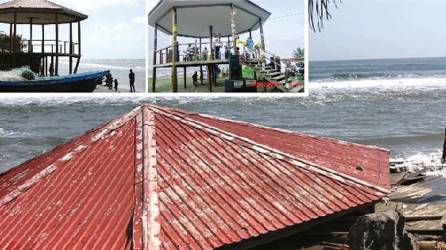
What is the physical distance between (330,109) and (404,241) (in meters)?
41.8

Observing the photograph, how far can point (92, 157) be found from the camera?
8.83 metres

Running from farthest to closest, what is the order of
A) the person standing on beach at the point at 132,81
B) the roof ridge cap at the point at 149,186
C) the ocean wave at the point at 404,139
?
the person standing on beach at the point at 132,81, the ocean wave at the point at 404,139, the roof ridge cap at the point at 149,186

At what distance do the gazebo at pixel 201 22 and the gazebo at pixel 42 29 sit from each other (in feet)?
29.9

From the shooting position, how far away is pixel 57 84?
42312mm

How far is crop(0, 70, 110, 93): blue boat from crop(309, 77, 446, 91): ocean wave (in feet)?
123

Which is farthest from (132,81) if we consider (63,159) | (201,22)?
(63,159)

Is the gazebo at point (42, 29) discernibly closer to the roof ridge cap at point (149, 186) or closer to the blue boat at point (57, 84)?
the blue boat at point (57, 84)

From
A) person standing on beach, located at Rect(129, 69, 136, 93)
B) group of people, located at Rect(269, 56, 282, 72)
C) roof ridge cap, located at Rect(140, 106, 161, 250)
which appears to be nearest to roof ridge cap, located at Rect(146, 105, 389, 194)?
roof ridge cap, located at Rect(140, 106, 161, 250)

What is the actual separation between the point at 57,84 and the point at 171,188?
36.0 m

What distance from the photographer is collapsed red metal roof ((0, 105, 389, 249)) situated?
7.30m

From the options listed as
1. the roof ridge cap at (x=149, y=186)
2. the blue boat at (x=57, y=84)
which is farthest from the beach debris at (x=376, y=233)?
the blue boat at (x=57, y=84)

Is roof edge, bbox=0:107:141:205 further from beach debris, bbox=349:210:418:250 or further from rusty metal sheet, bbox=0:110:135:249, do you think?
beach debris, bbox=349:210:418:250

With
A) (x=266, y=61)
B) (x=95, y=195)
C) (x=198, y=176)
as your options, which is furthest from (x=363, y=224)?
(x=266, y=61)

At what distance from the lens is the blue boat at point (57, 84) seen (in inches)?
1629
